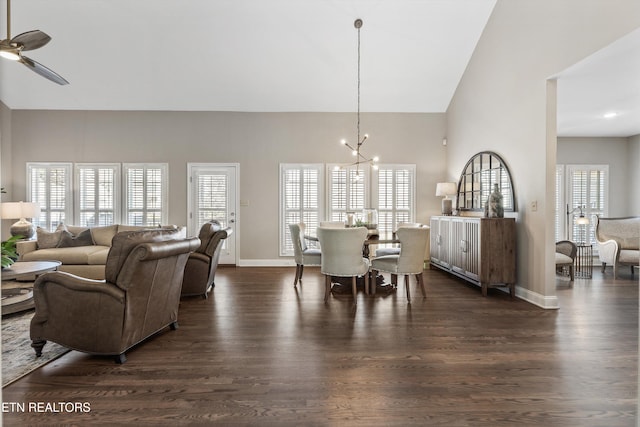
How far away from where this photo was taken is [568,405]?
2123 mm

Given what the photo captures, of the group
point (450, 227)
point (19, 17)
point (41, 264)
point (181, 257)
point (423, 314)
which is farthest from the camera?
point (450, 227)

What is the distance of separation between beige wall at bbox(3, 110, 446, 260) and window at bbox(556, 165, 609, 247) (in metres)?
2.55

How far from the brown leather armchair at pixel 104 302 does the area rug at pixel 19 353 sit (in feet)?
0.35

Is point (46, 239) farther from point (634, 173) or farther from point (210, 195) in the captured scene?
point (634, 173)

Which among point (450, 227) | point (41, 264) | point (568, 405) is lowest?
point (568, 405)

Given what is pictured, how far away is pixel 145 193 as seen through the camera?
6750mm

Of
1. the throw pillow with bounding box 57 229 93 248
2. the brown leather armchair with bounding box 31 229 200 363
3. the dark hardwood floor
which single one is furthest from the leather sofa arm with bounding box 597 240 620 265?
the throw pillow with bounding box 57 229 93 248

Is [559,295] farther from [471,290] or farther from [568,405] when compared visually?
[568,405]

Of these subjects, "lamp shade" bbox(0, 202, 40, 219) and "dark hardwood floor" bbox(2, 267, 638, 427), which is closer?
"dark hardwood floor" bbox(2, 267, 638, 427)

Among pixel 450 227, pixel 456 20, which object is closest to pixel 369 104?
pixel 456 20

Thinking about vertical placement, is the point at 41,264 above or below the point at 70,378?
above

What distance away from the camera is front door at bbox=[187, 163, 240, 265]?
6.80m

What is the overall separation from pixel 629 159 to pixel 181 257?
8.61 meters

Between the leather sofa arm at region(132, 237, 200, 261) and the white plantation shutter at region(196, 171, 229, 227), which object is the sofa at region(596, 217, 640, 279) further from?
the white plantation shutter at region(196, 171, 229, 227)
